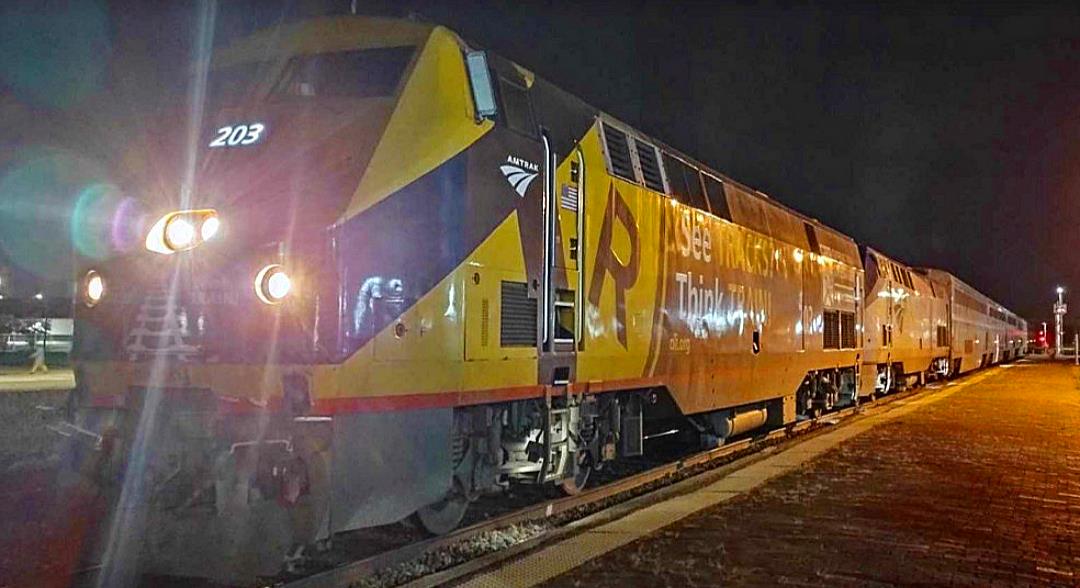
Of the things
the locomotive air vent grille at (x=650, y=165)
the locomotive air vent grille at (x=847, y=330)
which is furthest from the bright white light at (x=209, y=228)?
the locomotive air vent grille at (x=847, y=330)

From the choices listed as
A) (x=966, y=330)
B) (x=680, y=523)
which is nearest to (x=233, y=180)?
(x=680, y=523)

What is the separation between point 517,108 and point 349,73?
164cm

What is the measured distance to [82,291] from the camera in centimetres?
735

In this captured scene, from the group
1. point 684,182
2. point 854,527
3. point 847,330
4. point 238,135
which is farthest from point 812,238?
point 238,135

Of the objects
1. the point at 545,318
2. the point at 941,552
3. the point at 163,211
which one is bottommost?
the point at 941,552

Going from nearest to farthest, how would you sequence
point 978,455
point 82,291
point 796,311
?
point 82,291 < point 978,455 < point 796,311

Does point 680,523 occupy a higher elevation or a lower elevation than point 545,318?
lower

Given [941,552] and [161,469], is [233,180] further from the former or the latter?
[941,552]

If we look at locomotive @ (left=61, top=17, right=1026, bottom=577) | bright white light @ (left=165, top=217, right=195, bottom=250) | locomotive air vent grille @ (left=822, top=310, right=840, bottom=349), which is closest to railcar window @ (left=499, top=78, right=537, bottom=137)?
locomotive @ (left=61, top=17, right=1026, bottom=577)

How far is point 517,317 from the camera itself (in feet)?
27.1

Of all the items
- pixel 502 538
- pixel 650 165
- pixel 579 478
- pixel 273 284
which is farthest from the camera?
pixel 650 165

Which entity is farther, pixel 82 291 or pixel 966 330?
pixel 966 330

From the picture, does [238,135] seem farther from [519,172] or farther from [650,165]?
[650,165]

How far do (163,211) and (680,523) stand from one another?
488cm
